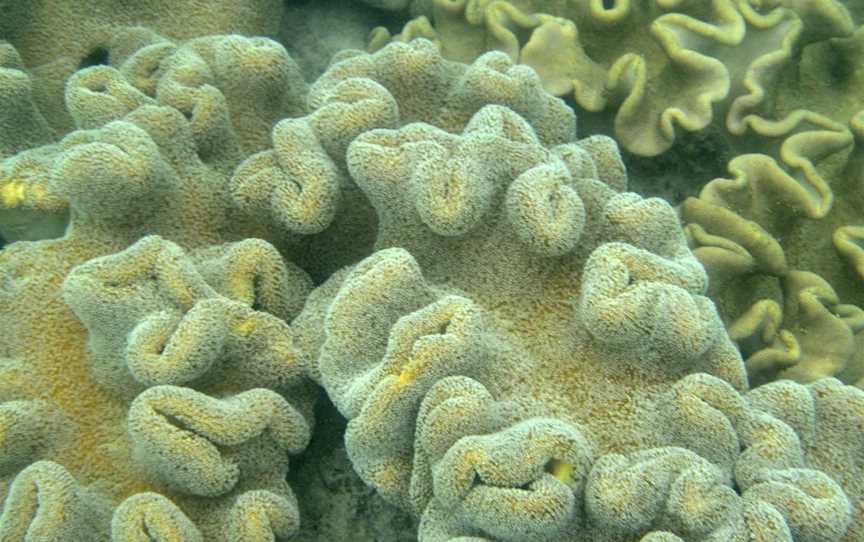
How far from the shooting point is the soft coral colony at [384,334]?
1.61 m

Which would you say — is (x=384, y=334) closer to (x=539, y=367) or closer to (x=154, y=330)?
(x=539, y=367)

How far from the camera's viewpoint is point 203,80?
2.41m

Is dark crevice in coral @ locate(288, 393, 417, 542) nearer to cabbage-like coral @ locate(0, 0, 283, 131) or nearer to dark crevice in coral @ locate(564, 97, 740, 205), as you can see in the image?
dark crevice in coral @ locate(564, 97, 740, 205)

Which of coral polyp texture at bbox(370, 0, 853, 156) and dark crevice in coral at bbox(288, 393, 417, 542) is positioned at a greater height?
coral polyp texture at bbox(370, 0, 853, 156)

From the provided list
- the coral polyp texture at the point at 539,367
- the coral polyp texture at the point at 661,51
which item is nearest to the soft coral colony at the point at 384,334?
the coral polyp texture at the point at 539,367

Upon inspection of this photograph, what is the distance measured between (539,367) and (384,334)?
16.6 inches

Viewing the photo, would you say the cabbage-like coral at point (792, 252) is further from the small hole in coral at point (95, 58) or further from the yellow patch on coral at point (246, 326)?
the small hole in coral at point (95, 58)

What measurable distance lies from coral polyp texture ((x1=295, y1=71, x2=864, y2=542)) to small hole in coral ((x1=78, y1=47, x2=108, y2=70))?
1614mm

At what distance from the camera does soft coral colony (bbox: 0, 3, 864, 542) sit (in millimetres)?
1605

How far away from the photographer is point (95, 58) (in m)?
3.05

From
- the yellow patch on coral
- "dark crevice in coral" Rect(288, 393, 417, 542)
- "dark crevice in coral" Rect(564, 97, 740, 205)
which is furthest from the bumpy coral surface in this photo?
"dark crevice in coral" Rect(564, 97, 740, 205)

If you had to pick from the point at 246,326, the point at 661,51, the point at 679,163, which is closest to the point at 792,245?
the point at 679,163

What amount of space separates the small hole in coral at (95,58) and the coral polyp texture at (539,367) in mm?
1614

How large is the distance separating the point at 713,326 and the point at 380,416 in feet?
2.82
